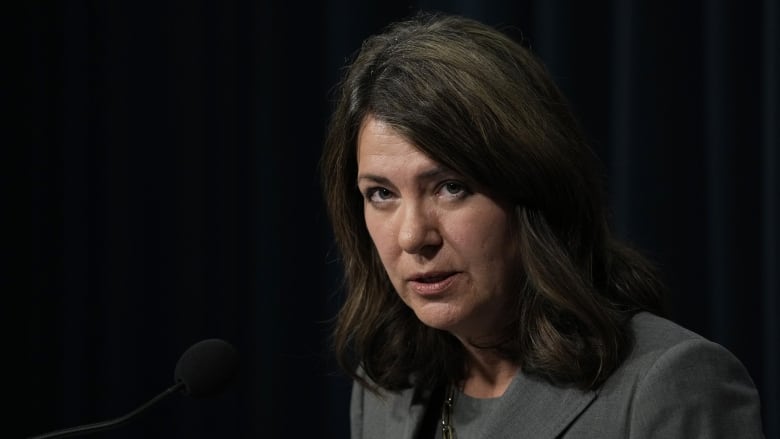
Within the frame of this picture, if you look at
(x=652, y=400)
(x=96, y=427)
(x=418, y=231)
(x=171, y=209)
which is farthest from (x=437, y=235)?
(x=171, y=209)

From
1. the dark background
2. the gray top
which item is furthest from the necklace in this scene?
the dark background

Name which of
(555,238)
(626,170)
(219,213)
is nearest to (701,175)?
(626,170)

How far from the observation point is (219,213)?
2.11m

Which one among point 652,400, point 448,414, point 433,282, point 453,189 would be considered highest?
point 453,189

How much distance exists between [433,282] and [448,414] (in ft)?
0.93

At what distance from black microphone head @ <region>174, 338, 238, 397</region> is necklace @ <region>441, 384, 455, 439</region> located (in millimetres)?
363

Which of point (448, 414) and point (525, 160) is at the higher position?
point (525, 160)

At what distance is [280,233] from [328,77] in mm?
339

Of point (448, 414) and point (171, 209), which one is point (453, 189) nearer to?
point (448, 414)

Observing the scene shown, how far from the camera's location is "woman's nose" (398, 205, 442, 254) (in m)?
1.17

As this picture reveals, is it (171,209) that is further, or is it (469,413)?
(171,209)

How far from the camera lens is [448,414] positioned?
1406mm

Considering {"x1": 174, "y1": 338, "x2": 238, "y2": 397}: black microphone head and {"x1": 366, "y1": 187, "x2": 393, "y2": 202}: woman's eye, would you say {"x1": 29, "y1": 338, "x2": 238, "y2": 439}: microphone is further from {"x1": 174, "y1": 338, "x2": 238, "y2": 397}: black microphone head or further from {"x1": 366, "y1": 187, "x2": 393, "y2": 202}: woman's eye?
{"x1": 366, "y1": 187, "x2": 393, "y2": 202}: woman's eye

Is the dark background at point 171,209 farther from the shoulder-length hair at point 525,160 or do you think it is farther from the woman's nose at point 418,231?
the woman's nose at point 418,231
